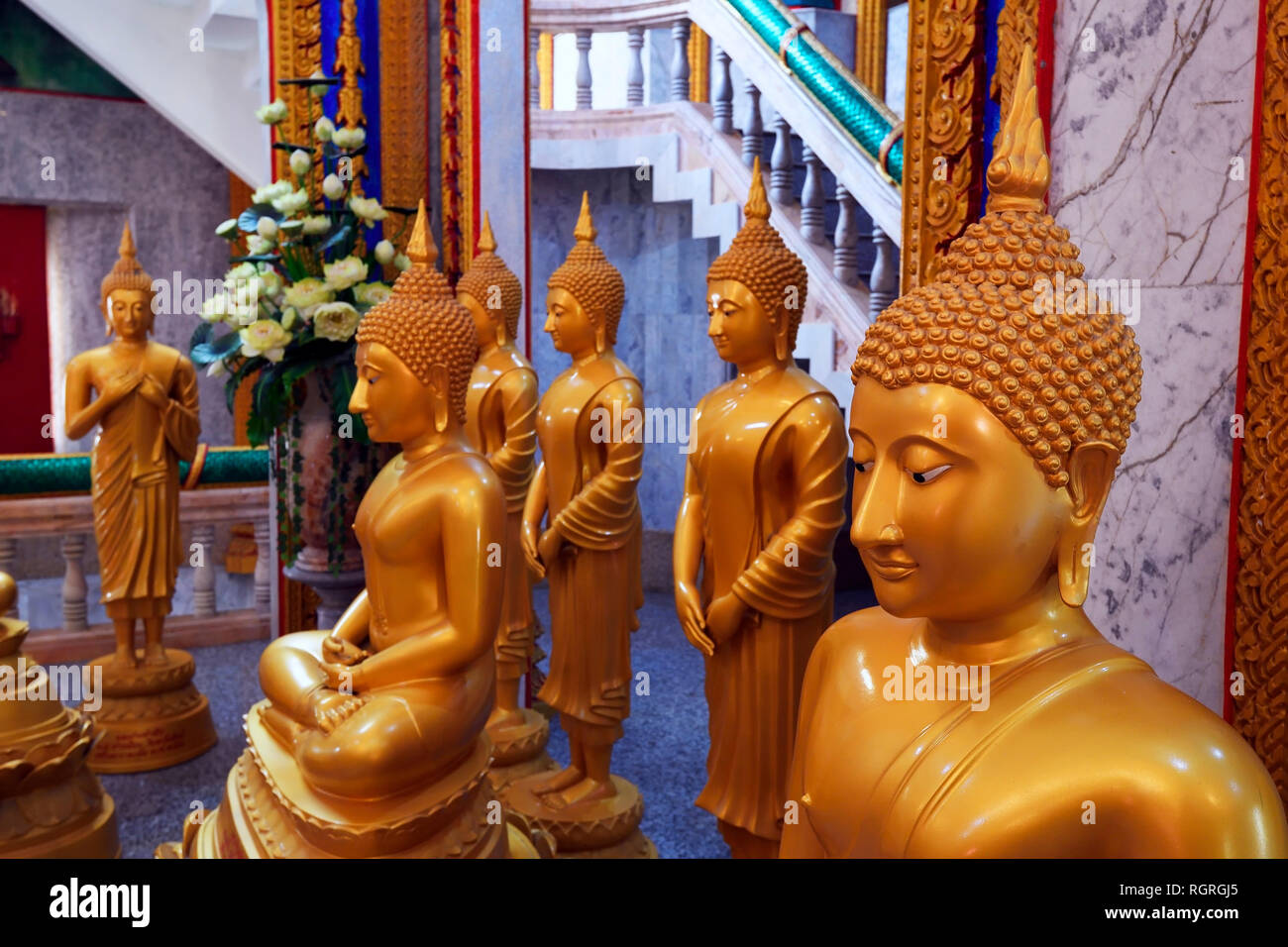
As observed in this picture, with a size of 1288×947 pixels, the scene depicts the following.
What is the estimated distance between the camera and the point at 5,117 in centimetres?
802

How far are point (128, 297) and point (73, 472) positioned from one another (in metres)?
1.86

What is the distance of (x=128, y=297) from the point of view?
4.36 meters

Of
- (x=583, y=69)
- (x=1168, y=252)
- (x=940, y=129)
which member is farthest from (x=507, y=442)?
(x=583, y=69)

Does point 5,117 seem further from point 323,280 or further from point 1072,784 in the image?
point 1072,784

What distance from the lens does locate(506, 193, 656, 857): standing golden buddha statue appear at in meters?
3.50

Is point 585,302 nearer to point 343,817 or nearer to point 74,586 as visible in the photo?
point 343,817

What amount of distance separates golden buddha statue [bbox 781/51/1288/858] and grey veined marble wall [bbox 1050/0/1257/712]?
974 mm

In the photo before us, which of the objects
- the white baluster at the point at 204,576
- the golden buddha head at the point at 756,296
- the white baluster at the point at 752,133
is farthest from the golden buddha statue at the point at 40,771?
the white baluster at the point at 752,133

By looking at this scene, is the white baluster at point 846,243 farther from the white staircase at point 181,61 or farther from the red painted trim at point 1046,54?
the white staircase at point 181,61

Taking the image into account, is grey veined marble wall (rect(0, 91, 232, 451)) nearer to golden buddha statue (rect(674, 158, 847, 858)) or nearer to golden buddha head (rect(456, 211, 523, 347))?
golden buddha head (rect(456, 211, 523, 347))

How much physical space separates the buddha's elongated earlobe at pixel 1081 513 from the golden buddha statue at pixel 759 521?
140 centimetres

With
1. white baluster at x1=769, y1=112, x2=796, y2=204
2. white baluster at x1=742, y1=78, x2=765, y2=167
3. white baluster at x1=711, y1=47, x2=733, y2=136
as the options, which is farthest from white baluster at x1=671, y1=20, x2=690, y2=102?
white baluster at x1=769, y1=112, x2=796, y2=204

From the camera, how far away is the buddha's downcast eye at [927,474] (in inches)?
46.7
